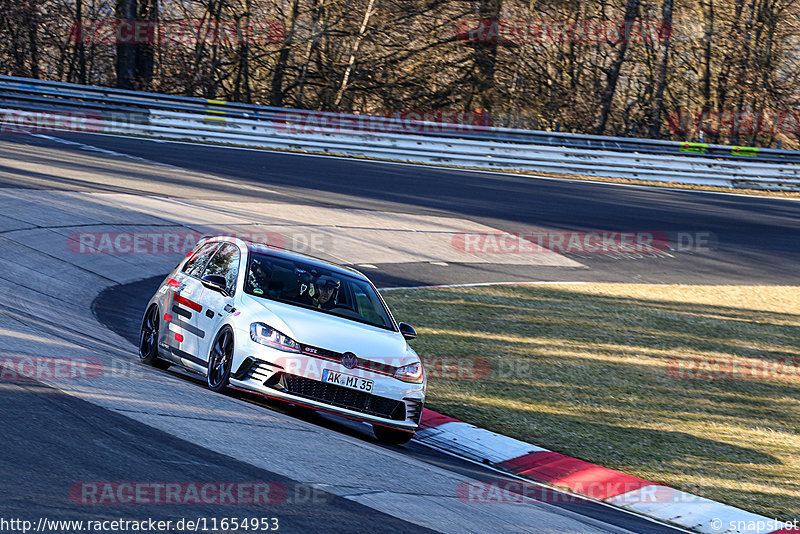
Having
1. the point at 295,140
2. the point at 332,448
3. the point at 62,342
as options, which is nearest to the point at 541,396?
the point at 332,448

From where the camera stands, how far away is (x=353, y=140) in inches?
1134

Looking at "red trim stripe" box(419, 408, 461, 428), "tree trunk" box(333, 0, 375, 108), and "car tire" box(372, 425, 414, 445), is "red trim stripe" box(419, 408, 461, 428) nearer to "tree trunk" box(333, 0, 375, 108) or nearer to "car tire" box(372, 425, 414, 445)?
"car tire" box(372, 425, 414, 445)

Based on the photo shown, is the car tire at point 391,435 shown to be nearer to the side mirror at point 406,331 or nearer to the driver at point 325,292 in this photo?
the side mirror at point 406,331

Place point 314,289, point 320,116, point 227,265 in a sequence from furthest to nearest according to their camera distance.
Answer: point 320,116
point 227,265
point 314,289

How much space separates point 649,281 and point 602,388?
755cm

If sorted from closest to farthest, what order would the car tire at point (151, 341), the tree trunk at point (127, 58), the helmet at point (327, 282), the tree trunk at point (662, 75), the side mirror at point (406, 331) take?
the side mirror at point (406, 331) < the helmet at point (327, 282) < the car tire at point (151, 341) < the tree trunk at point (127, 58) < the tree trunk at point (662, 75)

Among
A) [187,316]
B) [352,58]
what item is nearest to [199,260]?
[187,316]

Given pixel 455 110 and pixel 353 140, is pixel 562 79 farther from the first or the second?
pixel 353 140

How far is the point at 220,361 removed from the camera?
8.77 m

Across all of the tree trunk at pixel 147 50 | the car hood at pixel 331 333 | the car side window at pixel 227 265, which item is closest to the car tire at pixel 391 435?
the car hood at pixel 331 333

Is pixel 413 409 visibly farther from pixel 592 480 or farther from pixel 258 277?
pixel 258 277

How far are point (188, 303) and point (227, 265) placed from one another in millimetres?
552

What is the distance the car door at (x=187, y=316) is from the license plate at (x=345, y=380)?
1.56 m

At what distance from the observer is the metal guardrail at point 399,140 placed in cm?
2769
